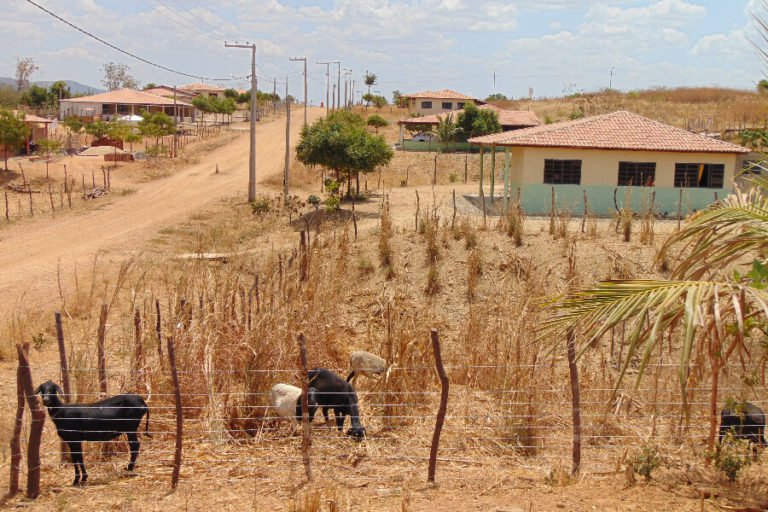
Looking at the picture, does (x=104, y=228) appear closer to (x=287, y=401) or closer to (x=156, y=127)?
(x=287, y=401)

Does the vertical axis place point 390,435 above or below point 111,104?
below

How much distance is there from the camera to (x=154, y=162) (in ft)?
132

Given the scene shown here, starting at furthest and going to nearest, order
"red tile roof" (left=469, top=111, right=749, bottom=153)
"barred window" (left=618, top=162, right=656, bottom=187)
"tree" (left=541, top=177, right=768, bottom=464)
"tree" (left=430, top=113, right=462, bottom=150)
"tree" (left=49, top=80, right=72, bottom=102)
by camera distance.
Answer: "tree" (left=49, top=80, right=72, bottom=102)
"tree" (left=430, top=113, right=462, bottom=150)
"barred window" (left=618, top=162, right=656, bottom=187)
"red tile roof" (left=469, top=111, right=749, bottom=153)
"tree" (left=541, top=177, right=768, bottom=464)

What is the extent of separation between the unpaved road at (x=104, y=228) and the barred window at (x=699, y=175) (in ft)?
53.7

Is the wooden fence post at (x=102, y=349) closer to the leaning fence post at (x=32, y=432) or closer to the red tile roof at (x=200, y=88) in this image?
the leaning fence post at (x=32, y=432)

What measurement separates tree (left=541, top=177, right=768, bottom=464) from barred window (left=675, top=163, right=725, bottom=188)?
21.0 metres

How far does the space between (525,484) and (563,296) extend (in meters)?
1.86

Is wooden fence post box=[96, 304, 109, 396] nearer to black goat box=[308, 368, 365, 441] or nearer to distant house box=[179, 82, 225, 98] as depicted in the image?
black goat box=[308, 368, 365, 441]

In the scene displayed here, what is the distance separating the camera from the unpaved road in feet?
58.1


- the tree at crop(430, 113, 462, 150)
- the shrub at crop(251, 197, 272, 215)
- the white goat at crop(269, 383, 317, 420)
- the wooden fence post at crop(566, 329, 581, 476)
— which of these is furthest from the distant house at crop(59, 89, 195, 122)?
the wooden fence post at crop(566, 329, 581, 476)

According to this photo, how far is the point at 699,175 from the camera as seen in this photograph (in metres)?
26.6

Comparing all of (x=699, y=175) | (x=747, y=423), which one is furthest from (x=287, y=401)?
(x=699, y=175)

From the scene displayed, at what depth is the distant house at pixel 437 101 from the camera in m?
65.1

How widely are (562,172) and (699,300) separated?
22210 millimetres
